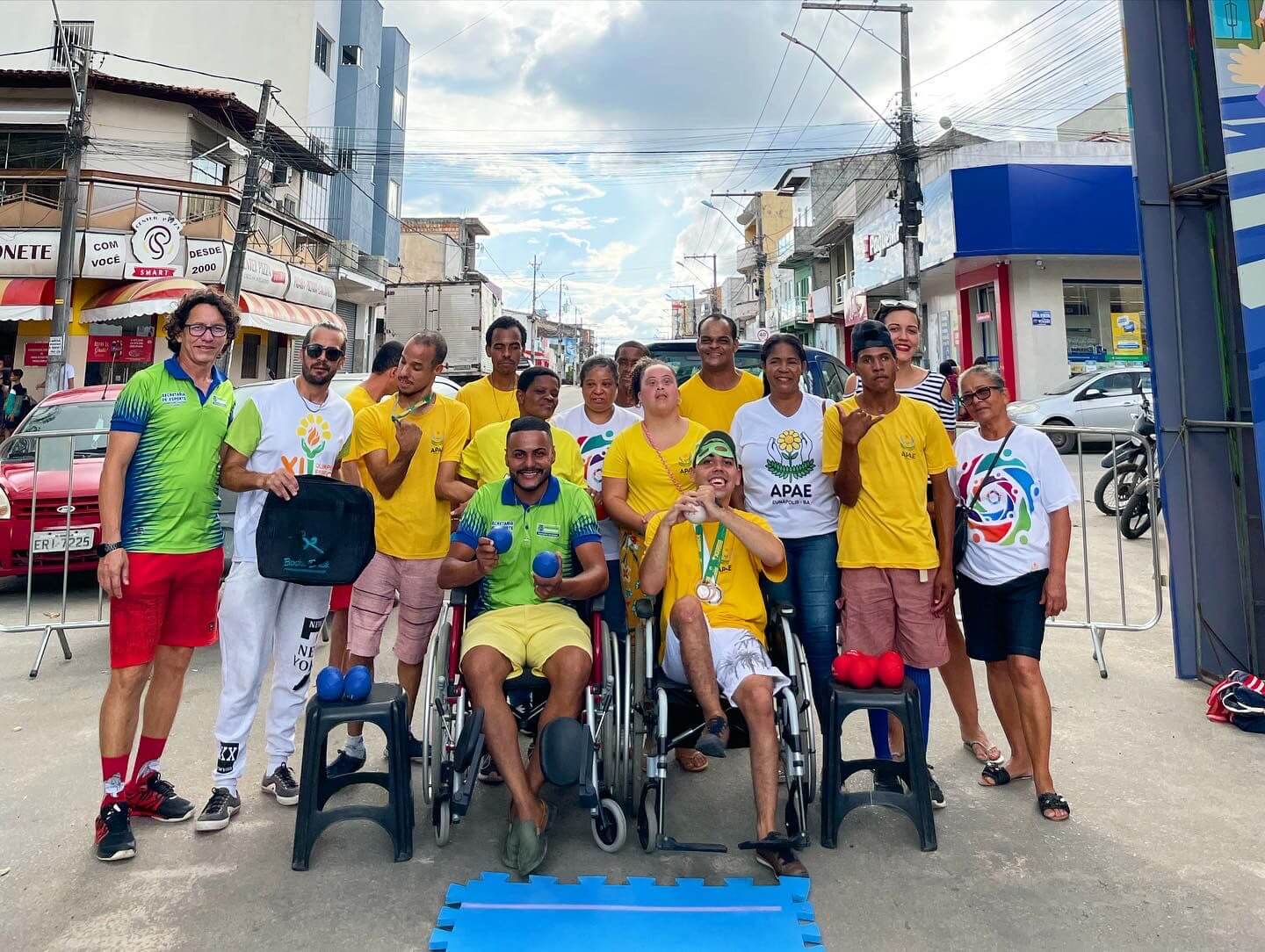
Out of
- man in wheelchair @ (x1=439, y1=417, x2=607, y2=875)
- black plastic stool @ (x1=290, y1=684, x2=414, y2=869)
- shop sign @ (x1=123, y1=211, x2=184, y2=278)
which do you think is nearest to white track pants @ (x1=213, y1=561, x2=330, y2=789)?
black plastic stool @ (x1=290, y1=684, x2=414, y2=869)

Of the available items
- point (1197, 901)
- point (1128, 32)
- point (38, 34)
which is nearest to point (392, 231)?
point (38, 34)

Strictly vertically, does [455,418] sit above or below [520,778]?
above

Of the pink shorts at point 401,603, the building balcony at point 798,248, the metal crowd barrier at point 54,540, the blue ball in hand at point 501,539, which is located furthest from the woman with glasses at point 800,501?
the building balcony at point 798,248

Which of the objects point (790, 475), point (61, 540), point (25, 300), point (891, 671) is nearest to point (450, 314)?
point (25, 300)

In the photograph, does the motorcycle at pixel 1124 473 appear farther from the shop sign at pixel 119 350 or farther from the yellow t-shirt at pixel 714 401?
the shop sign at pixel 119 350

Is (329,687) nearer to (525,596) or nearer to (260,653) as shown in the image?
(260,653)

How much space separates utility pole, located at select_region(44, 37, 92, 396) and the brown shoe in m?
17.9

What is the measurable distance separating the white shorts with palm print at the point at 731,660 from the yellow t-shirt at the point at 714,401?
4.19 ft

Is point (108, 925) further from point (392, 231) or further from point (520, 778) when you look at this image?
point (392, 231)

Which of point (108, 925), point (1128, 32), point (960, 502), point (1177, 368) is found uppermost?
point (1128, 32)

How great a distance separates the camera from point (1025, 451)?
3.42 m

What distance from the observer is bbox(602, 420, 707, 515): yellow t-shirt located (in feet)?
11.3

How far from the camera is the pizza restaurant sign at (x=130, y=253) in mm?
17547

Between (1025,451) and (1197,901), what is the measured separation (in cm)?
179
